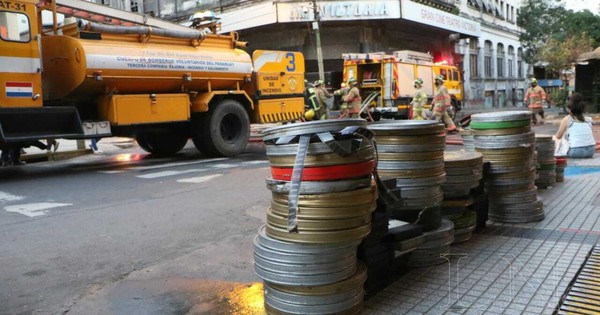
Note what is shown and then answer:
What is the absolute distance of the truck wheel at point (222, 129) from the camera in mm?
11062

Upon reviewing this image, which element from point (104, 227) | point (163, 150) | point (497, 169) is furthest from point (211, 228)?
point (163, 150)

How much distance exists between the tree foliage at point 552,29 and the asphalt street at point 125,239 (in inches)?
1115

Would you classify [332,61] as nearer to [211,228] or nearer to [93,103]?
[93,103]

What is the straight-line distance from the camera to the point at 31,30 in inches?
343

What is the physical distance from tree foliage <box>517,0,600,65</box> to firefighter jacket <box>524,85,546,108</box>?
13624mm

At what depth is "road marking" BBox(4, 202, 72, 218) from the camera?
19.6 feet

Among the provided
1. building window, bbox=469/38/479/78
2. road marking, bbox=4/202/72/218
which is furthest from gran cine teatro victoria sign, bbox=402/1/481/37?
road marking, bbox=4/202/72/218

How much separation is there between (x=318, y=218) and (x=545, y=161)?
490cm

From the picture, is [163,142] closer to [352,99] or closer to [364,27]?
[352,99]

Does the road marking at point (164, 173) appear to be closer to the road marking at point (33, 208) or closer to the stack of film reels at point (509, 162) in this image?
the road marking at point (33, 208)

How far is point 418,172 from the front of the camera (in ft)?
12.2

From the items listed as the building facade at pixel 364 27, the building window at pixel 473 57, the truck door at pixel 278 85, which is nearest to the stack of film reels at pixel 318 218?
the truck door at pixel 278 85

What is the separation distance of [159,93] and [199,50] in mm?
1296

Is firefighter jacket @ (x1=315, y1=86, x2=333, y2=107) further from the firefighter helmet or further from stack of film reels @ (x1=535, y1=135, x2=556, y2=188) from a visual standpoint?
stack of film reels @ (x1=535, y1=135, x2=556, y2=188)
